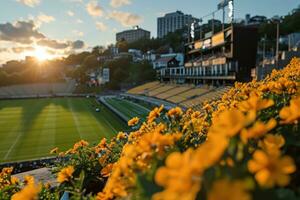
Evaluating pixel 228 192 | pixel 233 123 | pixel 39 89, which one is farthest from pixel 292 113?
pixel 39 89

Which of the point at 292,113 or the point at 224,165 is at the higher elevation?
the point at 292,113

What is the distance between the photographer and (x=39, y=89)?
259ft

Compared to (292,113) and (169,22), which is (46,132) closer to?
(292,113)

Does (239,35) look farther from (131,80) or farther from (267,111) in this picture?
(131,80)

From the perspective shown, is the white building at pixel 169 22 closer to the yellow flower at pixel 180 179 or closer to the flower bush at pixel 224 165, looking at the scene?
the flower bush at pixel 224 165

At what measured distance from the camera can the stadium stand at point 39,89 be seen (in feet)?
239

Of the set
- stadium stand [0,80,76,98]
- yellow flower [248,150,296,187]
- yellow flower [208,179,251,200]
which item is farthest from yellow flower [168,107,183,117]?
stadium stand [0,80,76,98]

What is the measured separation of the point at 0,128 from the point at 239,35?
2161 cm

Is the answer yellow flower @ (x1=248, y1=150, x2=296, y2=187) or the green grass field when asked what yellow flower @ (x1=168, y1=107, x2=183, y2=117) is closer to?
yellow flower @ (x1=248, y1=150, x2=296, y2=187)

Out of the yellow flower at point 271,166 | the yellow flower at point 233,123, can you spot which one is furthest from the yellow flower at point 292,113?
the yellow flower at point 271,166

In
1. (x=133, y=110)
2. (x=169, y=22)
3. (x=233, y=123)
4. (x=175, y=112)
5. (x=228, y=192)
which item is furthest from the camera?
(x=169, y=22)

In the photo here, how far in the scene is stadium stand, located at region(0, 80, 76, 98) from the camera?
72.8 metres

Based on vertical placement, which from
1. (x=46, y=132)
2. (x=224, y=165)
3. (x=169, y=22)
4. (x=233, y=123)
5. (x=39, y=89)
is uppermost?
(x=169, y=22)

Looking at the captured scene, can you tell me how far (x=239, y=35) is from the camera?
2842 centimetres
